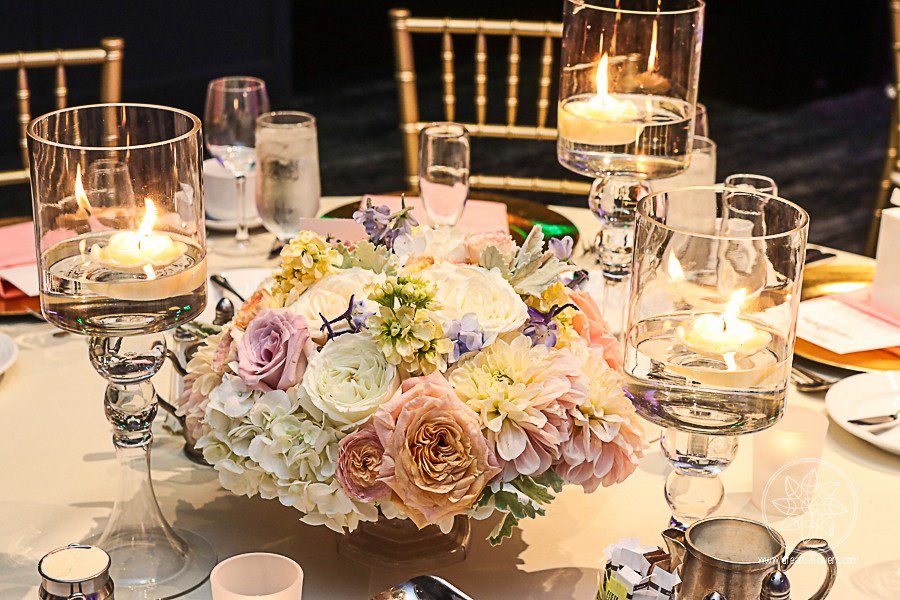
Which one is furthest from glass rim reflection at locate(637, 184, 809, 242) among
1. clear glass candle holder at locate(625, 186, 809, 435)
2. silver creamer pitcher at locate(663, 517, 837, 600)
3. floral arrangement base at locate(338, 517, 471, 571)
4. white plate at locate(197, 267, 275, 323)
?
white plate at locate(197, 267, 275, 323)

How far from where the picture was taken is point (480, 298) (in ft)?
3.48

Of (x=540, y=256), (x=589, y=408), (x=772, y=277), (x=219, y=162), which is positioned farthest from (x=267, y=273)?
(x=772, y=277)

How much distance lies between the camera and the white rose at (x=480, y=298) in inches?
41.0

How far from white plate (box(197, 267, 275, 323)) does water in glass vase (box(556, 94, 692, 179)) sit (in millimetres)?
439

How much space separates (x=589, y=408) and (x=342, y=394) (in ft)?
0.70

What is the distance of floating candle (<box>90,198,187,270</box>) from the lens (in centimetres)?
102

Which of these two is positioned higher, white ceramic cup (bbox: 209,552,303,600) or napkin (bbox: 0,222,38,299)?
napkin (bbox: 0,222,38,299)

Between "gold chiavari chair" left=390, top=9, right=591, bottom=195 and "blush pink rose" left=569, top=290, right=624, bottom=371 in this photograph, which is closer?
"blush pink rose" left=569, top=290, right=624, bottom=371

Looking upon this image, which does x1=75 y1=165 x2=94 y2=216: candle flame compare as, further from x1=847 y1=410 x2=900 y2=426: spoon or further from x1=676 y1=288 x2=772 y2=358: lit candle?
x1=847 y1=410 x2=900 y2=426: spoon

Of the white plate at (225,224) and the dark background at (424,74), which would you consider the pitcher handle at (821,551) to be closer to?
the white plate at (225,224)

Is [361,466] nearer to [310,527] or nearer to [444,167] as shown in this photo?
[310,527]

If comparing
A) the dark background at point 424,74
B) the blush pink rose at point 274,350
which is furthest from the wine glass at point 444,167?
the dark background at point 424,74

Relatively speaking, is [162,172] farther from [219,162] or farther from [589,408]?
[219,162]

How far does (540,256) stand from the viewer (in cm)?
111
